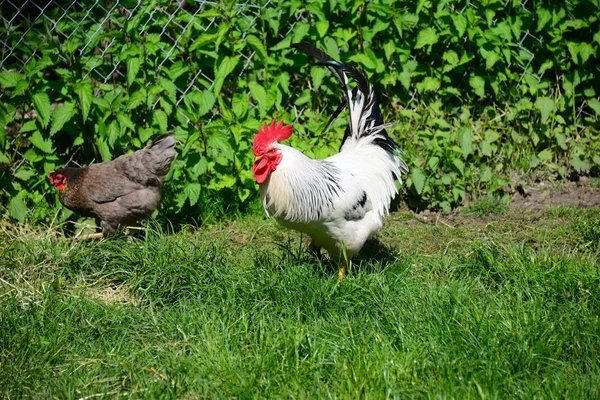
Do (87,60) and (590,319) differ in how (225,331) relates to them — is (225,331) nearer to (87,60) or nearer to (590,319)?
(590,319)

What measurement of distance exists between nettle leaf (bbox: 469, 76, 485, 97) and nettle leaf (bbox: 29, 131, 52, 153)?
10.7ft

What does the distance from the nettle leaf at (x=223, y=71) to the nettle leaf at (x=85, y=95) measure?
854 millimetres

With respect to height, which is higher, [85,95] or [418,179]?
[85,95]

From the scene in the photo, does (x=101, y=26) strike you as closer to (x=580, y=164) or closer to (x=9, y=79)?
(x=9, y=79)

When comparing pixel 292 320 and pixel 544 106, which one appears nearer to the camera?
pixel 292 320

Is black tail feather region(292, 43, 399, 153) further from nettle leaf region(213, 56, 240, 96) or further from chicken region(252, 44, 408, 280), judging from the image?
nettle leaf region(213, 56, 240, 96)

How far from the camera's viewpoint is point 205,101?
4.88m

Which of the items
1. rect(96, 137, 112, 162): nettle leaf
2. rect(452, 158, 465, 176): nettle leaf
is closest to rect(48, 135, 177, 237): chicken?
rect(96, 137, 112, 162): nettle leaf

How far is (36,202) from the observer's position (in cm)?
489

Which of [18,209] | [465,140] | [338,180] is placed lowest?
[18,209]

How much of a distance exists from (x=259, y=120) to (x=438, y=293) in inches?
83.7

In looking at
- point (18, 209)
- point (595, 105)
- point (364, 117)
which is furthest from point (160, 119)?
point (595, 105)

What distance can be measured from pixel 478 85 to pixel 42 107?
10.8 ft

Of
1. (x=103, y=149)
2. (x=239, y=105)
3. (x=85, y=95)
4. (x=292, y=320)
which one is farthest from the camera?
(x=239, y=105)
